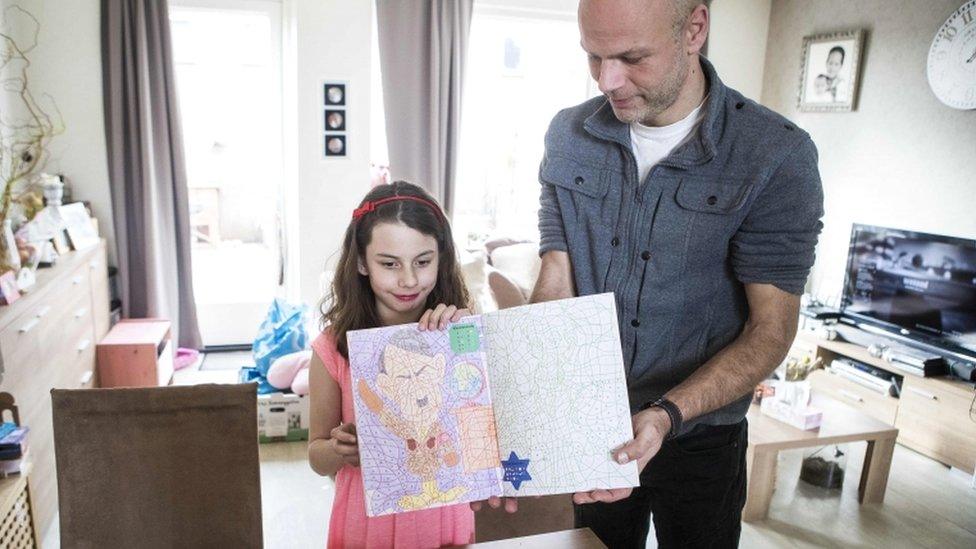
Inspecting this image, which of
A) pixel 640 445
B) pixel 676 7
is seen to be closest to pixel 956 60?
pixel 676 7

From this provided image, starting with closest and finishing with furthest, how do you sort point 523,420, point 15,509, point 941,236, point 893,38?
point 523,420, point 15,509, point 941,236, point 893,38

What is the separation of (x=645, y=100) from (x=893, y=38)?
11.7ft

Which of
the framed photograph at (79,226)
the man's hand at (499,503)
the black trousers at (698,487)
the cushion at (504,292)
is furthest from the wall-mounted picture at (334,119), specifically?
the man's hand at (499,503)

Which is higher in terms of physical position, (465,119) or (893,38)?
(893,38)

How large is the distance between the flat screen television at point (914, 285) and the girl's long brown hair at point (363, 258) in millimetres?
3123

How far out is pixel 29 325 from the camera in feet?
7.79

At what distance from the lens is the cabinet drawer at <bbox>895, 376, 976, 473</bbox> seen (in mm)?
3135

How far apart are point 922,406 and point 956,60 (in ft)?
5.97

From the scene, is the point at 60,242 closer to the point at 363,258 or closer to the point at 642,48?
the point at 363,258

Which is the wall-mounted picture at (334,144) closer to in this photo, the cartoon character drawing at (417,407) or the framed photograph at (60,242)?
the framed photograph at (60,242)

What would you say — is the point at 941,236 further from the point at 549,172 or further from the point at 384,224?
the point at 384,224

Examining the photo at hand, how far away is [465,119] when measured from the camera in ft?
15.3

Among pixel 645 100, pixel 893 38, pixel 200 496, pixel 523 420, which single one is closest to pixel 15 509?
pixel 200 496

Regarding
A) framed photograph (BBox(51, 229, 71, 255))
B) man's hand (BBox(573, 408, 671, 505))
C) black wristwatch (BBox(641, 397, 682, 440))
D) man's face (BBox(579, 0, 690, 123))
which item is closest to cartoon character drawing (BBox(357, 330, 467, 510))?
man's hand (BBox(573, 408, 671, 505))
